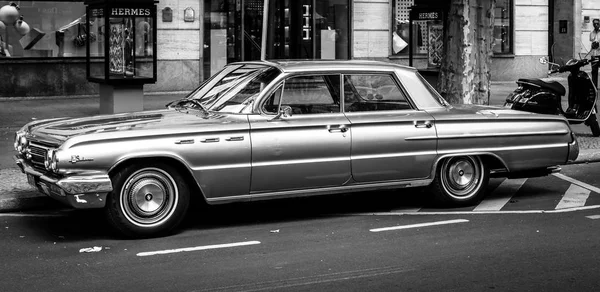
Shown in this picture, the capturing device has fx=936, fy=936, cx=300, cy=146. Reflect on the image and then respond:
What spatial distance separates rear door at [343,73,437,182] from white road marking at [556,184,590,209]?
1.63 meters

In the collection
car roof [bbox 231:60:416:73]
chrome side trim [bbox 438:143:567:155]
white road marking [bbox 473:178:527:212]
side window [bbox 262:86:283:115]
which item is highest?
car roof [bbox 231:60:416:73]

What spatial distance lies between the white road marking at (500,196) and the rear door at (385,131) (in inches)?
34.4

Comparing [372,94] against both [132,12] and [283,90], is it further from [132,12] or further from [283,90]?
[132,12]

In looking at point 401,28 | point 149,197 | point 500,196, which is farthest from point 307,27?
point 149,197

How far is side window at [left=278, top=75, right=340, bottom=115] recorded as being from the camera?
8.80 meters

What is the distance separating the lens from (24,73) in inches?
814

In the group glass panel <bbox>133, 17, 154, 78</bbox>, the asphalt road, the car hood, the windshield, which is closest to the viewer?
the asphalt road

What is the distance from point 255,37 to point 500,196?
14011 mm

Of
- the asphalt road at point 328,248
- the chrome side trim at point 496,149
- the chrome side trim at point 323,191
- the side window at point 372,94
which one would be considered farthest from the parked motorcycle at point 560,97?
the chrome side trim at point 323,191

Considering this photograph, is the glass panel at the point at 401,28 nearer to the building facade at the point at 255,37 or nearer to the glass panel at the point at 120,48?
the building facade at the point at 255,37

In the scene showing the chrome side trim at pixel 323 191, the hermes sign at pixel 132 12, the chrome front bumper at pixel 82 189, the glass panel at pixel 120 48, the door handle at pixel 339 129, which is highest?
the hermes sign at pixel 132 12

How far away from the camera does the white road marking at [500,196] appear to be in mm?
9664

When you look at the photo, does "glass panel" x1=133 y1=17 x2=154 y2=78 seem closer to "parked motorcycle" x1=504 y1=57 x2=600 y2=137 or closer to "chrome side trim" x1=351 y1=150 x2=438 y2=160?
"parked motorcycle" x1=504 y1=57 x2=600 y2=137

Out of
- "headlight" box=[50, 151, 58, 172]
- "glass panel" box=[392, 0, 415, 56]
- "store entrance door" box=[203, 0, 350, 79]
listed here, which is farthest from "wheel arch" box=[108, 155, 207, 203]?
"glass panel" box=[392, 0, 415, 56]
